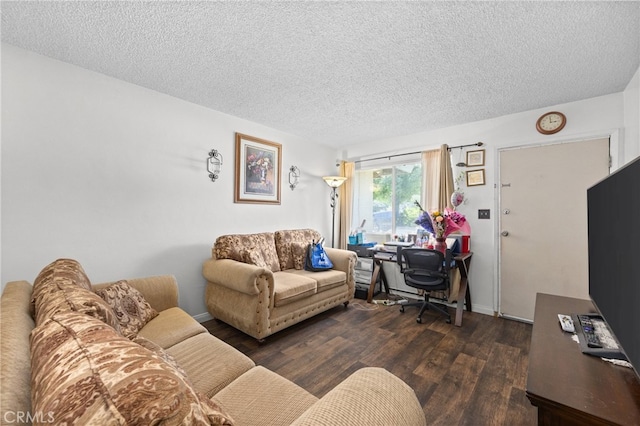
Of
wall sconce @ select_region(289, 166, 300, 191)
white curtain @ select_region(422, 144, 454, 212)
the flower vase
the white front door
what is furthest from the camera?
wall sconce @ select_region(289, 166, 300, 191)

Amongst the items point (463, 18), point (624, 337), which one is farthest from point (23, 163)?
point (624, 337)

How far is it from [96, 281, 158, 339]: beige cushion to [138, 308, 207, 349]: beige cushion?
0.05m

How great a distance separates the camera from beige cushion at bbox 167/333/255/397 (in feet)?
3.85

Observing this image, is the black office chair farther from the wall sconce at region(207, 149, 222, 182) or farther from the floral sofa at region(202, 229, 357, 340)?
the wall sconce at region(207, 149, 222, 182)

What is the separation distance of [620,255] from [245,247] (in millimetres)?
2790

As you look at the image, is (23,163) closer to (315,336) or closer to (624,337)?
(315,336)

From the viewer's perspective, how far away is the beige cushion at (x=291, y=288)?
8.11ft

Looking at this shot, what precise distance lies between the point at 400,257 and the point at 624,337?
233 cm

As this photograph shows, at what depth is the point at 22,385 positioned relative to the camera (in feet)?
1.96

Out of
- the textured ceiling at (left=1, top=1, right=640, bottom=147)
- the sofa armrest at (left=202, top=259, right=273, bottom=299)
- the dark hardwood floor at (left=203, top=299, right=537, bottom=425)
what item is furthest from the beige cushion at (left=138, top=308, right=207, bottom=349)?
the textured ceiling at (left=1, top=1, right=640, bottom=147)

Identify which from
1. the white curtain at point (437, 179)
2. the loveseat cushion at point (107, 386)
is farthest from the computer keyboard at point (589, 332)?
the white curtain at point (437, 179)

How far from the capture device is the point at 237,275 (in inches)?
94.4

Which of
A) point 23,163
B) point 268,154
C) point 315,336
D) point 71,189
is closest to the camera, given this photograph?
point 23,163

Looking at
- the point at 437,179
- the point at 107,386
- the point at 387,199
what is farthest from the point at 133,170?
the point at 437,179
